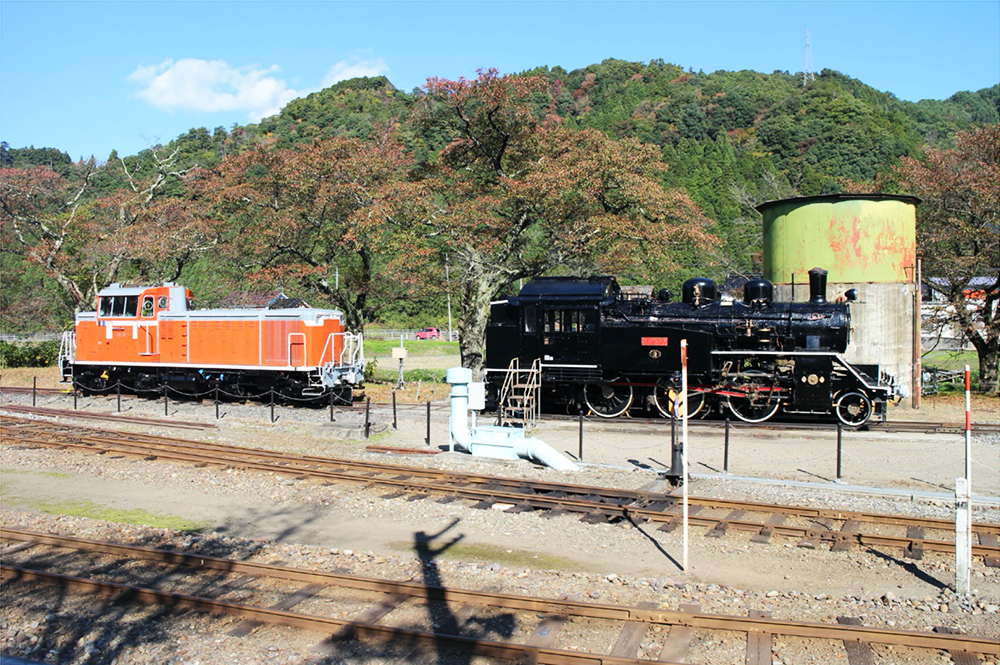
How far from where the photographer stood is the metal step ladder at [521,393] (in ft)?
55.1

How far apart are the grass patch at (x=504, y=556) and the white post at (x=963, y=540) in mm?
3698

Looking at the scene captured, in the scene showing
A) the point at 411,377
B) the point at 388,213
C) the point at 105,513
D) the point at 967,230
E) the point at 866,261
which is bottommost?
the point at 105,513

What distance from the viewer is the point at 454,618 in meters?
6.58

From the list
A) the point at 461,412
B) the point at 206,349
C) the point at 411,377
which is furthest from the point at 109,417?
the point at 411,377

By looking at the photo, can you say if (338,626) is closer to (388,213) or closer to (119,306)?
(388,213)

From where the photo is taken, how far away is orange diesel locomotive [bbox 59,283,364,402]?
67.6ft

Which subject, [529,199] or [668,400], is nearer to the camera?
[668,400]

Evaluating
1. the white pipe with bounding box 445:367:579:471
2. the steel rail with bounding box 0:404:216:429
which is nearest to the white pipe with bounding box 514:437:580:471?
the white pipe with bounding box 445:367:579:471

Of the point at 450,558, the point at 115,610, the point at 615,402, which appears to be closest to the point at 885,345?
the point at 615,402

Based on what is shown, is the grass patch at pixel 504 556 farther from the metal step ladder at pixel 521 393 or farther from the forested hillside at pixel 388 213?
the forested hillside at pixel 388 213

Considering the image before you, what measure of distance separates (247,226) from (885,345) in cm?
2166

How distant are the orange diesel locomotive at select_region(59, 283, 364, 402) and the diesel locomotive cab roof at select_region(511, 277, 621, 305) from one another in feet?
18.5

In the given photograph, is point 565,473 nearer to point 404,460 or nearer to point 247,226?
point 404,460

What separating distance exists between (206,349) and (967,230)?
23.6m
